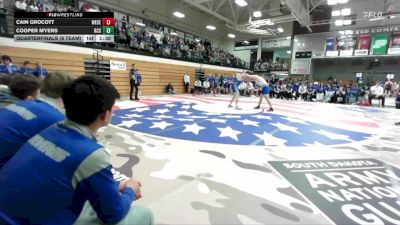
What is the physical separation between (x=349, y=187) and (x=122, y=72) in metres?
12.6

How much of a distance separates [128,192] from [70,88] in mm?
608

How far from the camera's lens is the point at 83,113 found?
3.80ft

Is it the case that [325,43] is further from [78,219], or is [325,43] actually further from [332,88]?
[78,219]

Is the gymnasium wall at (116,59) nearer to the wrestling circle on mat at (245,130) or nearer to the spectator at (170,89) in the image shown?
the spectator at (170,89)

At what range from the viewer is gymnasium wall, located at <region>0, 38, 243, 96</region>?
377 inches

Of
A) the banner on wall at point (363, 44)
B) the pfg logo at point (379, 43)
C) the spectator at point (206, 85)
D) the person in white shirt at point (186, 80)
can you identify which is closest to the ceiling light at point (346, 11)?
the banner on wall at point (363, 44)

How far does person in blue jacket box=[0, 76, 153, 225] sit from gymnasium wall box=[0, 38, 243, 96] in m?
10.5

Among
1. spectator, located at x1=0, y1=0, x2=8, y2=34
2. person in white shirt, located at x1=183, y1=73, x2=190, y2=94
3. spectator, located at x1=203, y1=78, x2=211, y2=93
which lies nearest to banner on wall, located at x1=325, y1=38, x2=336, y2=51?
spectator, located at x1=203, y1=78, x2=211, y2=93

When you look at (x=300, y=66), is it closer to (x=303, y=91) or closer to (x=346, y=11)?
(x=346, y=11)

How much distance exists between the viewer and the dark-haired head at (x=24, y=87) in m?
2.10

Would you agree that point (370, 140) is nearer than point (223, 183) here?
No

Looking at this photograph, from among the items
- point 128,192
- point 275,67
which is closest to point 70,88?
point 128,192

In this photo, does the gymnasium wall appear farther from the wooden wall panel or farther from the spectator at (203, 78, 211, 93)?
the spectator at (203, 78, 211, 93)

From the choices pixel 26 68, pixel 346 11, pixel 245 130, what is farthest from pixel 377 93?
pixel 26 68
